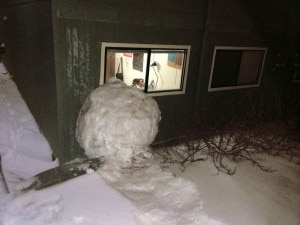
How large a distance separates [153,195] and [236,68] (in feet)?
15.6

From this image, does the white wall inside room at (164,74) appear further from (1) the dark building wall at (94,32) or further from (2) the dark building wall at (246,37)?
(2) the dark building wall at (246,37)

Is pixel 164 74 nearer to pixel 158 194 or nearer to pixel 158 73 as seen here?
pixel 158 73

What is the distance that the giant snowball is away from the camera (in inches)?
163

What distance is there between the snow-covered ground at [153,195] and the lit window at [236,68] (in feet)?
8.40

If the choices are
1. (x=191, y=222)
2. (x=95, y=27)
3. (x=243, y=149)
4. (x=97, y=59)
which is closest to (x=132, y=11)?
(x=95, y=27)

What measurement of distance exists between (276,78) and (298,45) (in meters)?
1.23

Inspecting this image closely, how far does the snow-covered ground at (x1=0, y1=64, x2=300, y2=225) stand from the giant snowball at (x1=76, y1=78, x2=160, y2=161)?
0.06 feet

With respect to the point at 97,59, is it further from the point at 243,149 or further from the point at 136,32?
the point at 243,149

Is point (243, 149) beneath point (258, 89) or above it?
beneath

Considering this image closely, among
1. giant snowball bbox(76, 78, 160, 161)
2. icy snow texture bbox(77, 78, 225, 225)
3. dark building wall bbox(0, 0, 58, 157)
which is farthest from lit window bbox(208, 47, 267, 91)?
dark building wall bbox(0, 0, 58, 157)

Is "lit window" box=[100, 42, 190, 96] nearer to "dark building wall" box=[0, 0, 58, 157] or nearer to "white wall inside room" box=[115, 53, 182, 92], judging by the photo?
"white wall inside room" box=[115, 53, 182, 92]

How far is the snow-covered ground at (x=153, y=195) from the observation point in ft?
10.0

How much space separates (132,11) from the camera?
4789 mm

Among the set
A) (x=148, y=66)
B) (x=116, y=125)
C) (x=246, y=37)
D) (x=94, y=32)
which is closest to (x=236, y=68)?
(x=246, y=37)
